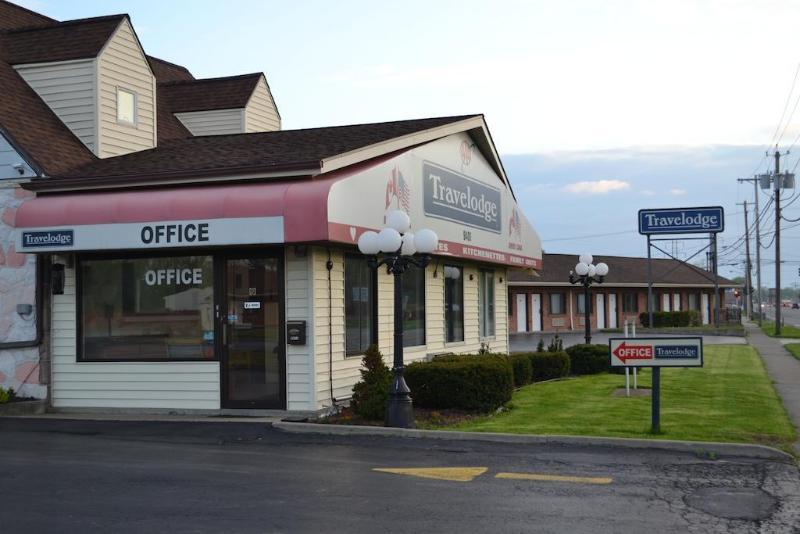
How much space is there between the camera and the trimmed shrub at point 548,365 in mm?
21172

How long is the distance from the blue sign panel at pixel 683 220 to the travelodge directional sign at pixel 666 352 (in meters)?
26.9

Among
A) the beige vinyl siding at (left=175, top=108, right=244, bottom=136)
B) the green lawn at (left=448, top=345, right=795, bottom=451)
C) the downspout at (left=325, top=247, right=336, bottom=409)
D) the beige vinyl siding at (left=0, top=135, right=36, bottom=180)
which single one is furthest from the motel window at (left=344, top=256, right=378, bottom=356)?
the beige vinyl siding at (left=175, top=108, right=244, bottom=136)

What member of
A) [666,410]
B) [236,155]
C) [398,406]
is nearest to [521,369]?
[666,410]

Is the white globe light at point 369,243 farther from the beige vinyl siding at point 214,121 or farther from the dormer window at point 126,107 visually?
the beige vinyl siding at point 214,121

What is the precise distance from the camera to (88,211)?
1501 cm

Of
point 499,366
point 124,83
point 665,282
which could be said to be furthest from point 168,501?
point 665,282

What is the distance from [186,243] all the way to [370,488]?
257 inches

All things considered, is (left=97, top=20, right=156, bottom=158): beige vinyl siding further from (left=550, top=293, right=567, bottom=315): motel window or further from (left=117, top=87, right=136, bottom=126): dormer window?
(left=550, top=293, right=567, bottom=315): motel window

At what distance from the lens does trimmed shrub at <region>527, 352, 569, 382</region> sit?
2117 centimetres

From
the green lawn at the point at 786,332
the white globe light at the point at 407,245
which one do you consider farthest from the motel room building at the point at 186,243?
the green lawn at the point at 786,332

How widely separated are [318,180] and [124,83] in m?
7.06

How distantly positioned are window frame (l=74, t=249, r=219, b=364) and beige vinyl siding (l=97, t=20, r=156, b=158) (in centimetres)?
318

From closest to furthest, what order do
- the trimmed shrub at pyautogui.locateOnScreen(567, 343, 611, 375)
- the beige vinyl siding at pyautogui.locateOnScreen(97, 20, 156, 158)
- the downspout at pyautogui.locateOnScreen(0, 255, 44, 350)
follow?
1. the downspout at pyautogui.locateOnScreen(0, 255, 44, 350)
2. the beige vinyl siding at pyautogui.locateOnScreen(97, 20, 156, 158)
3. the trimmed shrub at pyautogui.locateOnScreen(567, 343, 611, 375)

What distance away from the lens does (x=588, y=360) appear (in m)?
22.9
